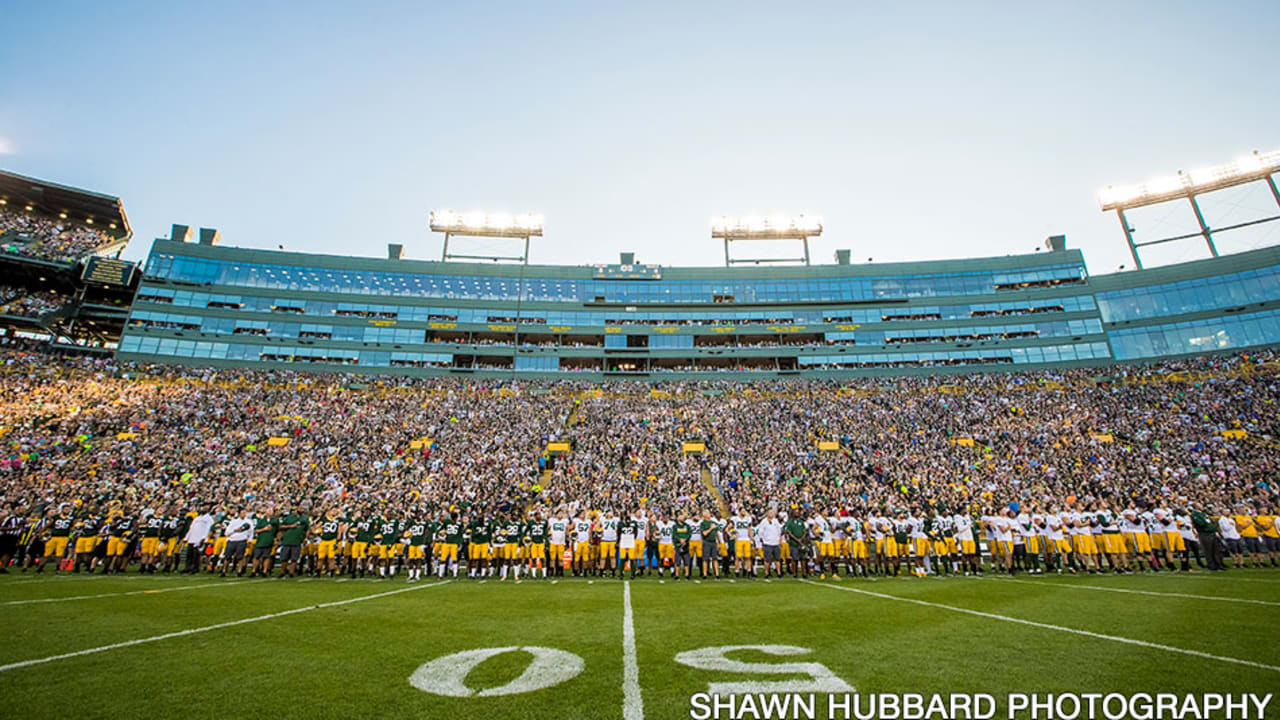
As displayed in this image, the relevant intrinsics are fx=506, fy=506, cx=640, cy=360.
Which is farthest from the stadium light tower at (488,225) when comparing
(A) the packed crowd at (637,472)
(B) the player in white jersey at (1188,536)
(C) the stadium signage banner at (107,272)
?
(B) the player in white jersey at (1188,536)

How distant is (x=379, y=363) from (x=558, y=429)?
83.1 ft

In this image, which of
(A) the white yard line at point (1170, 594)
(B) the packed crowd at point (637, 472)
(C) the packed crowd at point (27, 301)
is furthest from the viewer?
(C) the packed crowd at point (27, 301)

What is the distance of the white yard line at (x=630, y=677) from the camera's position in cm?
370

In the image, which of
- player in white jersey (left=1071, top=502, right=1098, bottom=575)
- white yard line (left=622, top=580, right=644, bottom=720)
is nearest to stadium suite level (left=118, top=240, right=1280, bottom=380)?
player in white jersey (left=1071, top=502, right=1098, bottom=575)

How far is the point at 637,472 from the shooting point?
29.4 m

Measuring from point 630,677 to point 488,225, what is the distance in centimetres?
5666

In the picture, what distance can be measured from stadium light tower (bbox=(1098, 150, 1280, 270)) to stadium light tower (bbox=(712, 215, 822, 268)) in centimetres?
2910

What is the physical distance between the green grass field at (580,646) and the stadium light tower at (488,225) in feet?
162

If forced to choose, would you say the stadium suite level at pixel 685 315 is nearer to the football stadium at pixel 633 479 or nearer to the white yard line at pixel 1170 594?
the football stadium at pixel 633 479

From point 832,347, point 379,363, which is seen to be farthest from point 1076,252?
point 379,363

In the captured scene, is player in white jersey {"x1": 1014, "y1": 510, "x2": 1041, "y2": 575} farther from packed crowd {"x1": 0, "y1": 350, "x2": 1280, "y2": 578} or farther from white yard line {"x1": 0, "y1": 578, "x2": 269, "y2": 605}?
white yard line {"x1": 0, "y1": 578, "x2": 269, "y2": 605}

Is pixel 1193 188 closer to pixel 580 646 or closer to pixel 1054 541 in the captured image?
pixel 1054 541

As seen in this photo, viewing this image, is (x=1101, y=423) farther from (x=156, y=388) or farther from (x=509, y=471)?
(x=156, y=388)

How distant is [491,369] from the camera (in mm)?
51000
